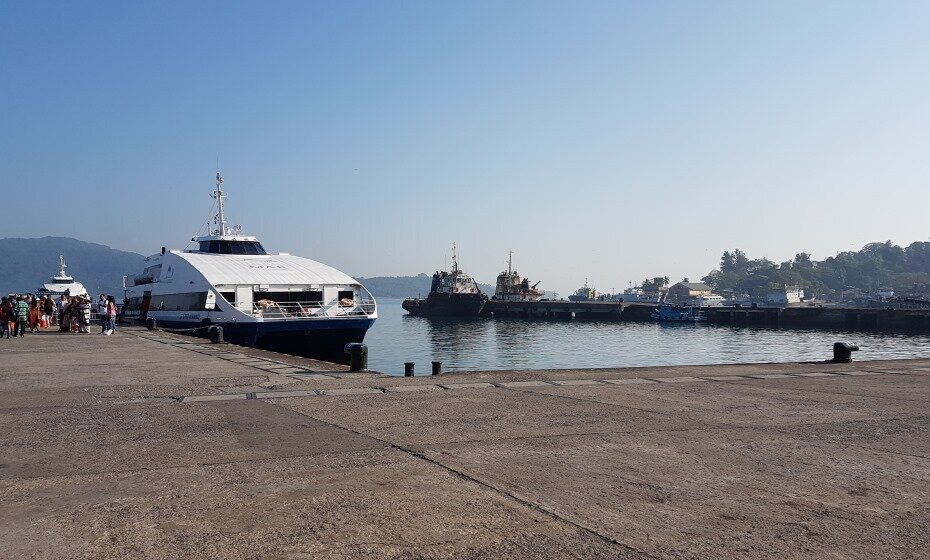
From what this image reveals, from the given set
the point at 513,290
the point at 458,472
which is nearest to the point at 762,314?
the point at 513,290

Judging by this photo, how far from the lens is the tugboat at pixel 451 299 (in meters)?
110

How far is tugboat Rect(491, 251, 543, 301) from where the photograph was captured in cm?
11950

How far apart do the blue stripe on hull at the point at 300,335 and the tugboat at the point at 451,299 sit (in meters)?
78.6

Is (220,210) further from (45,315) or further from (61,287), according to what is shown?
(61,287)

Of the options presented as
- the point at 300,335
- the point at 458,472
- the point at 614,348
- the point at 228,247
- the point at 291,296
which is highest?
the point at 228,247

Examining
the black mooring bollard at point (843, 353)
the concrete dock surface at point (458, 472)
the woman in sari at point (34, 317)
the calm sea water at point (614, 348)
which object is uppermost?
the woman in sari at point (34, 317)

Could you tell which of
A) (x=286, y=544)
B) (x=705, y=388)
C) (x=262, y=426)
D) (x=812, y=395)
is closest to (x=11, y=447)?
(x=262, y=426)

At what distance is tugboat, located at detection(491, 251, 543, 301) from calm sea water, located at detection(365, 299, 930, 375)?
132ft

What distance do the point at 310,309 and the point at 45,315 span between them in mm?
14385

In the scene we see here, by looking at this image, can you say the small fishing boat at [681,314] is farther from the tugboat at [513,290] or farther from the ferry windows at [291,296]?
the ferry windows at [291,296]

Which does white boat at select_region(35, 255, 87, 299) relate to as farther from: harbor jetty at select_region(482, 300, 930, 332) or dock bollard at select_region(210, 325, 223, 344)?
harbor jetty at select_region(482, 300, 930, 332)

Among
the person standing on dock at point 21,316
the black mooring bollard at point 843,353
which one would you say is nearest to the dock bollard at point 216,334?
the person standing on dock at point 21,316

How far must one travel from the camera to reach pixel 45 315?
3422 cm

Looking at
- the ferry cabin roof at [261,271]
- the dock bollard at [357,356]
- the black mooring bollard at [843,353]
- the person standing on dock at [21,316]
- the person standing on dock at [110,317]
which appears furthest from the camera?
the ferry cabin roof at [261,271]
